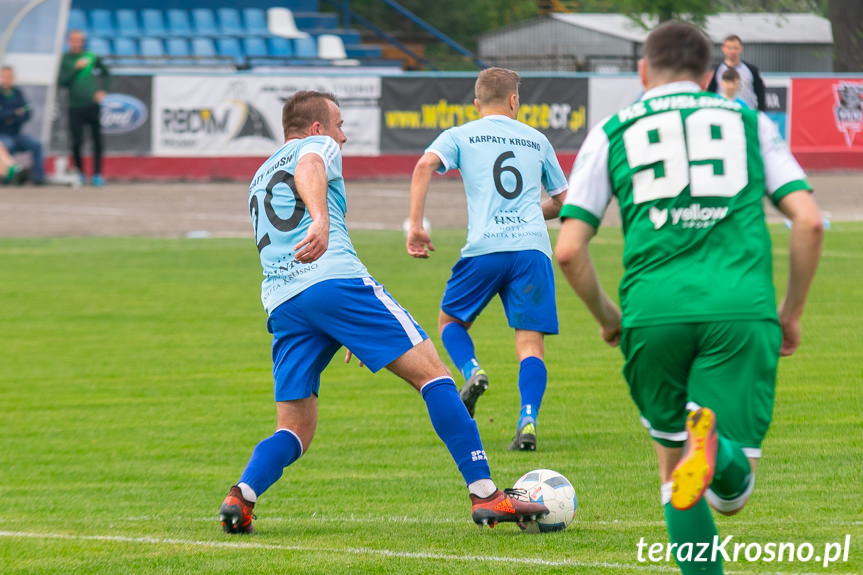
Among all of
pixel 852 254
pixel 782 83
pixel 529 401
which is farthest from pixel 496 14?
pixel 529 401

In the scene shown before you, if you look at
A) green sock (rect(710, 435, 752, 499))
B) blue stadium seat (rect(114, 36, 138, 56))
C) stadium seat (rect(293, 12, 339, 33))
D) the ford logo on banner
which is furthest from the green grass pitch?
stadium seat (rect(293, 12, 339, 33))

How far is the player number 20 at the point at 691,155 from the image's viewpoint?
411 cm

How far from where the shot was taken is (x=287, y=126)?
6.03 meters

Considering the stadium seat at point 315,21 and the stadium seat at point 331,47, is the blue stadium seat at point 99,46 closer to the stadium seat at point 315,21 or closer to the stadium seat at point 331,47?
the stadium seat at point 331,47

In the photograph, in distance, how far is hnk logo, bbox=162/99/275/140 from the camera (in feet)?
91.4

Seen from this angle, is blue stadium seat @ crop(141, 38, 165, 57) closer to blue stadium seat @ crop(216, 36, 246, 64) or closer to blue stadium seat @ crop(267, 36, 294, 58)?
blue stadium seat @ crop(216, 36, 246, 64)

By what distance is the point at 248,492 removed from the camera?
5777 millimetres

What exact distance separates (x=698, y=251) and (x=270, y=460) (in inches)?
94.8

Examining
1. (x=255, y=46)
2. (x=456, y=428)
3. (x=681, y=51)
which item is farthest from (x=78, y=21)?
(x=681, y=51)

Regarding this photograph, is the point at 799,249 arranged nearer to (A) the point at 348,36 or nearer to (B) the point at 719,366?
(B) the point at 719,366

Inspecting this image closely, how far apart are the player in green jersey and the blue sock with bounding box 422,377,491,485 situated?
5.07 ft

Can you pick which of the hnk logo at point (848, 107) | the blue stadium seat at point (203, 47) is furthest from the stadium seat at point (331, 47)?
the hnk logo at point (848, 107)

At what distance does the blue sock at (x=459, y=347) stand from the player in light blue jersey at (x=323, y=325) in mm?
2135

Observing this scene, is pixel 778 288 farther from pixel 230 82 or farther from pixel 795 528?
pixel 230 82
